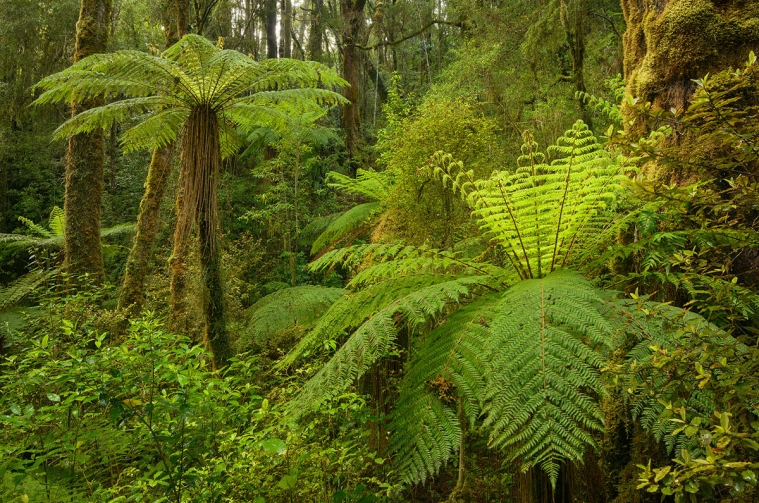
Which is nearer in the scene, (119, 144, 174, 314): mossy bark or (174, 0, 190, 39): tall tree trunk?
(119, 144, 174, 314): mossy bark

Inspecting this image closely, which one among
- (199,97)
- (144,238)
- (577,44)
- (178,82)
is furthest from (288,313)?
(577,44)

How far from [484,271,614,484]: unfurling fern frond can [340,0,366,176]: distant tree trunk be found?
899 centimetres

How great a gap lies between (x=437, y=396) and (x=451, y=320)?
0.36 meters

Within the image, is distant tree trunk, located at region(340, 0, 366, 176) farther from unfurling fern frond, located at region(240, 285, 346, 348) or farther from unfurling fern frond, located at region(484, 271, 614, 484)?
unfurling fern frond, located at region(484, 271, 614, 484)

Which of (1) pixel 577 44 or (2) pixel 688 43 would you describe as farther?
(1) pixel 577 44

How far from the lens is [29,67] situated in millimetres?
11195

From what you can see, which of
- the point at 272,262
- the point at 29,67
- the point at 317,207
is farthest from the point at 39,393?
the point at 29,67

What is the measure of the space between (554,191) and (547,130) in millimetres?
4823

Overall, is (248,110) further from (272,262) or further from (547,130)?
(547,130)

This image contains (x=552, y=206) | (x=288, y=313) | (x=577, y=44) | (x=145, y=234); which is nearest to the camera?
(x=552, y=206)

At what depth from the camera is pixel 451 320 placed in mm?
1802

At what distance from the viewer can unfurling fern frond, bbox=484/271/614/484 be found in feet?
3.96

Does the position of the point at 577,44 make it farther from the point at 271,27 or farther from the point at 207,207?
the point at 271,27

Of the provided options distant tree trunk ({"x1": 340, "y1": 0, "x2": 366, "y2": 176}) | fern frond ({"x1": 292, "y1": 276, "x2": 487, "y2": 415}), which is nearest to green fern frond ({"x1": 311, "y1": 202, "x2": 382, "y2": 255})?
fern frond ({"x1": 292, "y1": 276, "x2": 487, "y2": 415})
